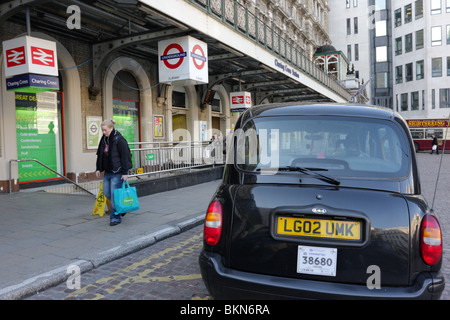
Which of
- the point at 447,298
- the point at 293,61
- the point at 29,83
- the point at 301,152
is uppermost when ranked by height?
the point at 293,61

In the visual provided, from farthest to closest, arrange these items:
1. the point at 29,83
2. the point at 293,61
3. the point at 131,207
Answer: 1. the point at 293,61
2. the point at 29,83
3. the point at 131,207

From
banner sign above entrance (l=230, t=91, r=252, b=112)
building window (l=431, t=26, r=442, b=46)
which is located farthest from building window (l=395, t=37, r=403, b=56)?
banner sign above entrance (l=230, t=91, r=252, b=112)

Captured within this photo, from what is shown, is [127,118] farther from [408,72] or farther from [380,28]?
[380,28]

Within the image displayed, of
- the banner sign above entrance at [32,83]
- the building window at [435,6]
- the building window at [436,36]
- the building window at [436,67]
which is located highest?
the building window at [435,6]

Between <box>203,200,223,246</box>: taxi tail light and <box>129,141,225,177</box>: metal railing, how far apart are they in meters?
6.57

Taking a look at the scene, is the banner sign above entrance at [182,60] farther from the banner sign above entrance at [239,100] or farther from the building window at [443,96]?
the building window at [443,96]

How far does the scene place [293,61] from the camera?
63.4 feet

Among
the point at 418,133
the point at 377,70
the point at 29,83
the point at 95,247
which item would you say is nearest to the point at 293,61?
the point at 29,83

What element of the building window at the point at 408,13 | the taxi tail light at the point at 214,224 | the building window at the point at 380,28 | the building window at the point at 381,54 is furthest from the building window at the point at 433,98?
the taxi tail light at the point at 214,224

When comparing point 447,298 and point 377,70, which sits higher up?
point 377,70

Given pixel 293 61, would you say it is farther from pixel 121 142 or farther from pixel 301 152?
pixel 301 152

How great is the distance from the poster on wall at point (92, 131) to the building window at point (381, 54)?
2173 inches

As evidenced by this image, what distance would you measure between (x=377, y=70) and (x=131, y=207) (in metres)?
59.2

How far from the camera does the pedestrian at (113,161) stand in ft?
20.3
